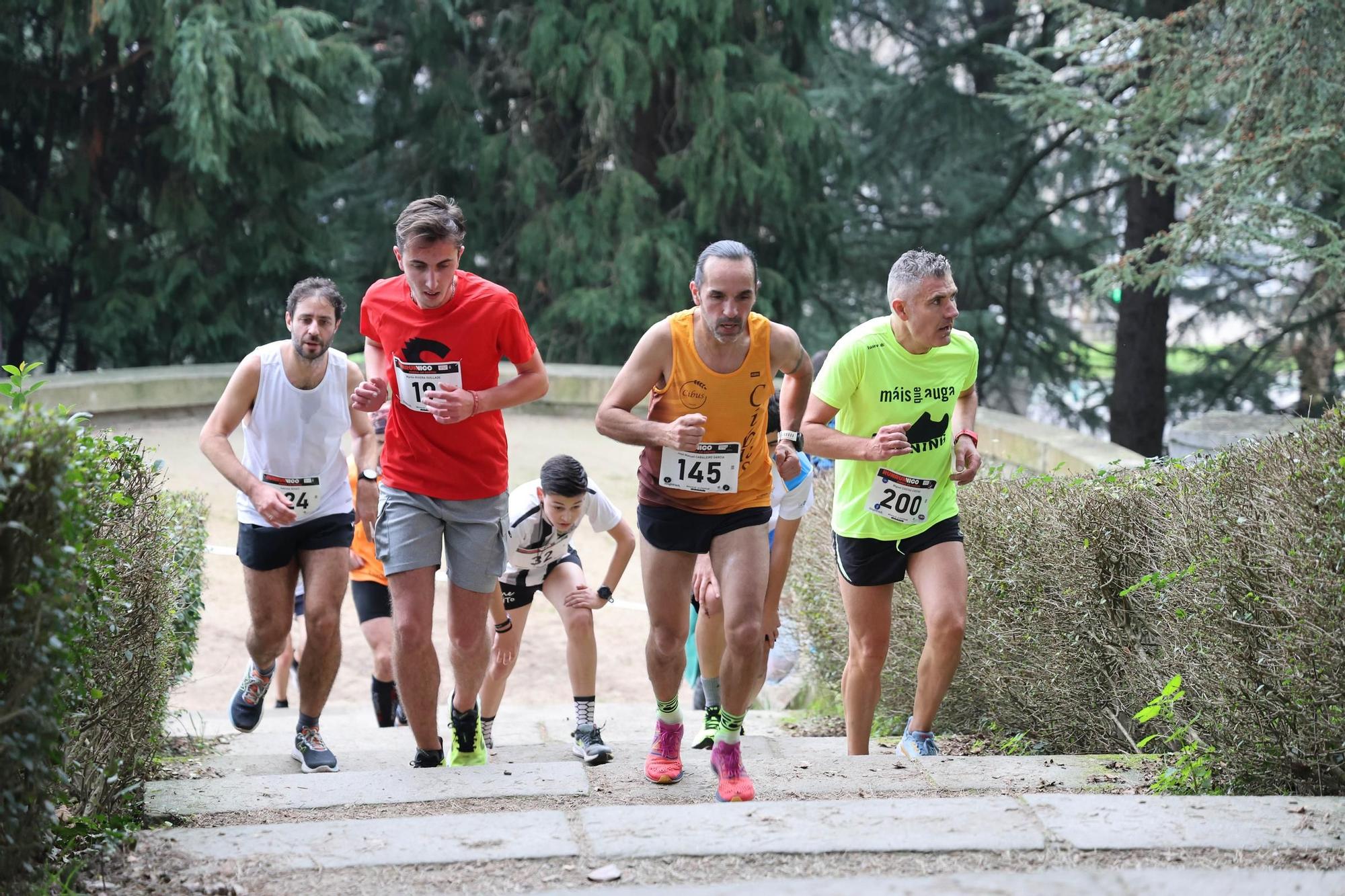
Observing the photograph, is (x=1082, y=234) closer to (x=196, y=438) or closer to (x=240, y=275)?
(x=240, y=275)

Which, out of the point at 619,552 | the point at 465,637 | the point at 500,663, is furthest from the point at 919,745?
the point at 500,663

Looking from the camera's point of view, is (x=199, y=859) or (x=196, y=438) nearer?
(x=199, y=859)

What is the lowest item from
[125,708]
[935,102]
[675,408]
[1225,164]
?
[125,708]

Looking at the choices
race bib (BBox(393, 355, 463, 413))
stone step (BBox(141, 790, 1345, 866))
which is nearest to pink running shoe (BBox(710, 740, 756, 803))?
stone step (BBox(141, 790, 1345, 866))

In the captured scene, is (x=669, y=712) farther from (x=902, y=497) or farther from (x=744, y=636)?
(x=902, y=497)

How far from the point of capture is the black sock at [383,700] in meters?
7.16

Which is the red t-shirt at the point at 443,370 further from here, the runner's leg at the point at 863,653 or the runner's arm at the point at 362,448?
the runner's leg at the point at 863,653

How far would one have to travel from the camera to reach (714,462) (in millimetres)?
4742

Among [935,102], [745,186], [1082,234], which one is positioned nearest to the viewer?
[745,186]

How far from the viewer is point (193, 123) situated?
13055 millimetres

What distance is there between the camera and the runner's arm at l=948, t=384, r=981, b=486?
5355 mm

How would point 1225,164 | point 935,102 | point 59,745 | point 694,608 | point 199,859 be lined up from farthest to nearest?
1. point 935,102
2. point 1225,164
3. point 694,608
4. point 199,859
5. point 59,745

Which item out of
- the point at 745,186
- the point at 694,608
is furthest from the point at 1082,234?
the point at 694,608

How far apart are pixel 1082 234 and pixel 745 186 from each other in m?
7.74
